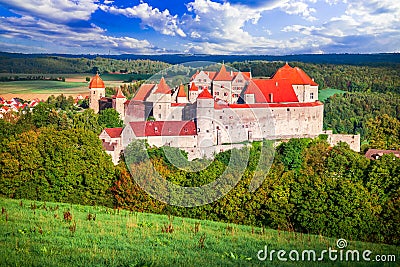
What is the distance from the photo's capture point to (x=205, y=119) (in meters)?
26.9

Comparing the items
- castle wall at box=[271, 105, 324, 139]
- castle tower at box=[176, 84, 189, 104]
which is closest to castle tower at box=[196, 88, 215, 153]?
castle tower at box=[176, 84, 189, 104]

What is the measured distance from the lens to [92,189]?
1648 cm

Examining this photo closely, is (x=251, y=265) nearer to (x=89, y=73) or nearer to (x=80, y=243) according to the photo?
(x=80, y=243)

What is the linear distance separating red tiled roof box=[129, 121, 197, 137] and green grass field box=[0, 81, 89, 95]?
22.4 metres

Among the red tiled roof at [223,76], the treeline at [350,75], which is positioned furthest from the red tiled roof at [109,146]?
the treeline at [350,75]

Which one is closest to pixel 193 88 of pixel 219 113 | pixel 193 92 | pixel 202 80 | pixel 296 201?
pixel 193 92

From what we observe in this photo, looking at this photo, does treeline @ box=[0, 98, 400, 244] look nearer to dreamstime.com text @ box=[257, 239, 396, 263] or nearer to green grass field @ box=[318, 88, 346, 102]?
dreamstime.com text @ box=[257, 239, 396, 263]

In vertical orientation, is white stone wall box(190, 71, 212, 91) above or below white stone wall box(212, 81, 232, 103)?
above

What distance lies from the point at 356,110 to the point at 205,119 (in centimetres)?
3221

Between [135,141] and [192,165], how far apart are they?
6.86 meters

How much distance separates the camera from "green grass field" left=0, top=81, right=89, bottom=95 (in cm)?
4509

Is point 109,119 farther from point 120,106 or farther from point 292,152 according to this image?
point 292,152

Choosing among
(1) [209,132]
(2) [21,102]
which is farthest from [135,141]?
(2) [21,102]

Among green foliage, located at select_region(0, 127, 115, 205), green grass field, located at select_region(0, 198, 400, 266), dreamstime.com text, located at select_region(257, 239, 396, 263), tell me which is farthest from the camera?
green foliage, located at select_region(0, 127, 115, 205)
